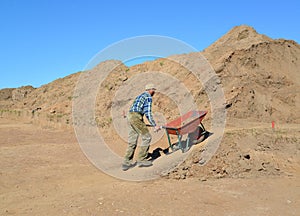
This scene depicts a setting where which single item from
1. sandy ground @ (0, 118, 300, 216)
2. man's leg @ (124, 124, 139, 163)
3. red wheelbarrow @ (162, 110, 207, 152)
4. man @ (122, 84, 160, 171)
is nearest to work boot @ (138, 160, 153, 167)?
man @ (122, 84, 160, 171)

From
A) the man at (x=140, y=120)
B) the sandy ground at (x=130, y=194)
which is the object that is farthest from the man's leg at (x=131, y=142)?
the sandy ground at (x=130, y=194)

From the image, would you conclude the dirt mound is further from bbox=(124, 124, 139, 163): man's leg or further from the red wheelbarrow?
bbox=(124, 124, 139, 163): man's leg

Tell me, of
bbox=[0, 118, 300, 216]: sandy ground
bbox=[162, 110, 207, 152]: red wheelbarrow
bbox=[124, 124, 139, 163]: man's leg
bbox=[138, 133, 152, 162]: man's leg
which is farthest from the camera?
bbox=[162, 110, 207, 152]: red wheelbarrow

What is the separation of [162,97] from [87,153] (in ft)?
23.3

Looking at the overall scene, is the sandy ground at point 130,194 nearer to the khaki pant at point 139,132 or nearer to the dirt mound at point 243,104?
the dirt mound at point 243,104

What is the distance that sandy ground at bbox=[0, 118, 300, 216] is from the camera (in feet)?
16.3

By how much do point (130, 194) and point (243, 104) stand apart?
27.7 feet

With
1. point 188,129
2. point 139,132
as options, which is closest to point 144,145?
point 139,132

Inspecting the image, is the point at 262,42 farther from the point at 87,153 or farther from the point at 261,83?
the point at 87,153

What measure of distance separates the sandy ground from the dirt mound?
1.64ft

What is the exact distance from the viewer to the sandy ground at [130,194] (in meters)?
4.96

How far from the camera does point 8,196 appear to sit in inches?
230

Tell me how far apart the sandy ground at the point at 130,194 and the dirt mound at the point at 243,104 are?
0.50m

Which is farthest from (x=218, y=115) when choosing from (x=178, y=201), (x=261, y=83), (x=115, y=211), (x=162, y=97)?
(x=115, y=211)
